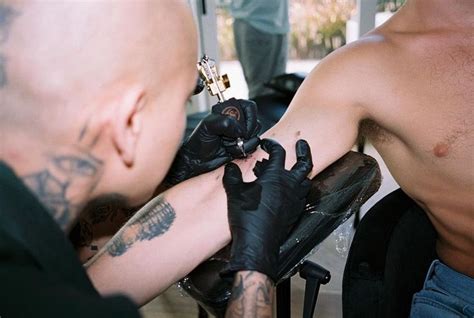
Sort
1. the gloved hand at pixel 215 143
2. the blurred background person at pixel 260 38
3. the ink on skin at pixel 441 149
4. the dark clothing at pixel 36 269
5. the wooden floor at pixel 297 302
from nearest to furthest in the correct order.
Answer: the dark clothing at pixel 36 269, the gloved hand at pixel 215 143, the ink on skin at pixel 441 149, the wooden floor at pixel 297 302, the blurred background person at pixel 260 38

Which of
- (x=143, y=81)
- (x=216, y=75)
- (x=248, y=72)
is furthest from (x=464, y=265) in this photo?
(x=248, y=72)

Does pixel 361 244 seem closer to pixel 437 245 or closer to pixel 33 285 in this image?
pixel 437 245

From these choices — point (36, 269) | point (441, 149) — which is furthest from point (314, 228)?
point (36, 269)

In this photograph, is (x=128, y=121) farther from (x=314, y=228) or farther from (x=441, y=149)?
(x=441, y=149)

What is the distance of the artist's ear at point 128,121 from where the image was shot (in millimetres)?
564

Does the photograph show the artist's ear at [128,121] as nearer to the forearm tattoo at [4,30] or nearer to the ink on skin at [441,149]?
the forearm tattoo at [4,30]

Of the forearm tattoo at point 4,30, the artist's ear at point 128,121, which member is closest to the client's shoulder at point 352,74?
the artist's ear at point 128,121

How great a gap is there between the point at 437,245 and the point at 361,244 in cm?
24

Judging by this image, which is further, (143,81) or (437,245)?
(437,245)

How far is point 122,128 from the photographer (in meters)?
0.57

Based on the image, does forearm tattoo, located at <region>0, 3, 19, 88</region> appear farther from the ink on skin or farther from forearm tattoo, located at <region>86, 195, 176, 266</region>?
the ink on skin

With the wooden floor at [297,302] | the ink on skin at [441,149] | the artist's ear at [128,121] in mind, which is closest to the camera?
the artist's ear at [128,121]

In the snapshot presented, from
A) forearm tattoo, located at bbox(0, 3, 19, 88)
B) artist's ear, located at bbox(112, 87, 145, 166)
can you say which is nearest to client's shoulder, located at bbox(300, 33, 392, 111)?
artist's ear, located at bbox(112, 87, 145, 166)

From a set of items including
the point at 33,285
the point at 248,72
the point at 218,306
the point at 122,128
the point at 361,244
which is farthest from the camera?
the point at 248,72
